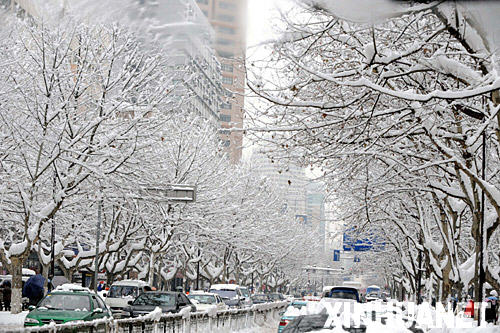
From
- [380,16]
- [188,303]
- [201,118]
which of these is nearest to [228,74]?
[380,16]

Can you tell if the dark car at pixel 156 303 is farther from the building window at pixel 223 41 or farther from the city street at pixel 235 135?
the building window at pixel 223 41

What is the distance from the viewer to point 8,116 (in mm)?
25188

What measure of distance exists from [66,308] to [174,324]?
319 centimetres

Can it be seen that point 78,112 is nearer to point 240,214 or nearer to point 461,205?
point 461,205

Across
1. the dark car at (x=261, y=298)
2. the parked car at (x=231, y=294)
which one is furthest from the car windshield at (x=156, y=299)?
the dark car at (x=261, y=298)

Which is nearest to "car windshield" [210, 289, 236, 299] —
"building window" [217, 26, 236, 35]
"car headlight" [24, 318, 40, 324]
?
"car headlight" [24, 318, 40, 324]

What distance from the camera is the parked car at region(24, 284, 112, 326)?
59.0 ft

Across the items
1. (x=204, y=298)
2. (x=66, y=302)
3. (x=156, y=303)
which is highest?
(x=66, y=302)

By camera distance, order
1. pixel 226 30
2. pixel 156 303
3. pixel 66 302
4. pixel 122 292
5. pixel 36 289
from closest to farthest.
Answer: pixel 226 30, pixel 66 302, pixel 156 303, pixel 36 289, pixel 122 292

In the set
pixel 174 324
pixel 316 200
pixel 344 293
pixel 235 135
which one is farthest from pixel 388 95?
pixel 316 200

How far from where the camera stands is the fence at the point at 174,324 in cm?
1206

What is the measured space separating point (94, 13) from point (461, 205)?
23.3m

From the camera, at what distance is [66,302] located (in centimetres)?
1917

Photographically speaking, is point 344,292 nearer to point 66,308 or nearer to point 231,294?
point 66,308
